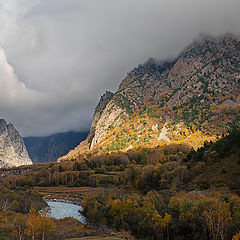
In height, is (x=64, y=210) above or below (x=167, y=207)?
below

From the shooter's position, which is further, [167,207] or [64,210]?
[64,210]

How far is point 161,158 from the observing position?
140 metres

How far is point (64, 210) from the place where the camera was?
300 ft

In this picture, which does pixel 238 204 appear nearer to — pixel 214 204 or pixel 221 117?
pixel 214 204

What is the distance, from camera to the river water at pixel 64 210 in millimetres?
80787

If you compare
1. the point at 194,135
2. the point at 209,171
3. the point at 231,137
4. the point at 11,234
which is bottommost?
the point at 11,234

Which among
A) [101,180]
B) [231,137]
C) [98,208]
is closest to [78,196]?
[101,180]

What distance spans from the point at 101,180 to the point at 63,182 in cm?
2956

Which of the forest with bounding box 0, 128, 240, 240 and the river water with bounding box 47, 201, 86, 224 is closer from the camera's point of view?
the forest with bounding box 0, 128, 240, 240

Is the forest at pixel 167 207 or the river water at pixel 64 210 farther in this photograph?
the river water at pixel 64 210

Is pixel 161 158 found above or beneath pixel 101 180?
above

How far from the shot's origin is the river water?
80.8 m

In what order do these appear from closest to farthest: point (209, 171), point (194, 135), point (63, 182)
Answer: point (209, 171)
point (63, 182)
point (194, 135)

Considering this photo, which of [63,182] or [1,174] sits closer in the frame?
[63,182]
